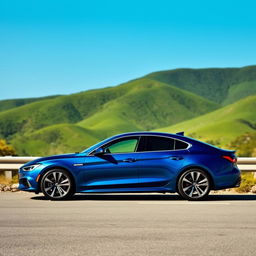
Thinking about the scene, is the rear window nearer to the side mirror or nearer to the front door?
the front door

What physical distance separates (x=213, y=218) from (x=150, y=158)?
2964 mm

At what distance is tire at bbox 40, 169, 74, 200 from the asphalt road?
0.23m

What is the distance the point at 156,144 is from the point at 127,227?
4084 mm

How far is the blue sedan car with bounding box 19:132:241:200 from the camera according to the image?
11547 mm

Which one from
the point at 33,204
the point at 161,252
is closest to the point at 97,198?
the point at 33,204

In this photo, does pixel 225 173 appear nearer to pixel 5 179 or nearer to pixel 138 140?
pixel 138 140

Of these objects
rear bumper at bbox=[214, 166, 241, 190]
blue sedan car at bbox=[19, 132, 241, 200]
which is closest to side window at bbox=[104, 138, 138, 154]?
blue sedan car at bbox=[19, 132, 241, 200]

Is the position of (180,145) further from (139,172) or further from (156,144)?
(139,172)

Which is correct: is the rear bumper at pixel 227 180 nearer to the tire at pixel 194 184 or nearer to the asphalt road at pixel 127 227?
the tire at pixel 194 184

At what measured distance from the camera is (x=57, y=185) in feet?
38.4

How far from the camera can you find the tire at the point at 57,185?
1164 centimetres

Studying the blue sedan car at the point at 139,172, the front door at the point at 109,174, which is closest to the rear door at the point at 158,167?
the blue sedan car at the point at 139,172

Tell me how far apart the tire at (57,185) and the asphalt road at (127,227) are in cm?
23

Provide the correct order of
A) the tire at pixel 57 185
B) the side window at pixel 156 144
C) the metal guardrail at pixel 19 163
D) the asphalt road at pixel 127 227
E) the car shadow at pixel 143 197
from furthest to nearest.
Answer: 1. the metal guardrail at pixel 19 163
2. the car shadow at pixel 143 197
3. the side window at pixel 156 144
4. the tire at pixel 57 185
5. the asphalt road at pixel 127 227
